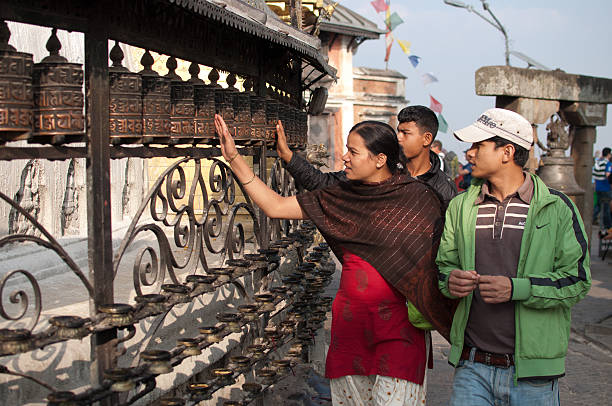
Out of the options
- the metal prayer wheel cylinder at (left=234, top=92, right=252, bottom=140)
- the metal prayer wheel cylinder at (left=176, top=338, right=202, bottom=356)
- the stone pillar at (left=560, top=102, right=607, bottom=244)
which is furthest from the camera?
the stone pillar at (left=560, top=102, right=607, bottom=244)

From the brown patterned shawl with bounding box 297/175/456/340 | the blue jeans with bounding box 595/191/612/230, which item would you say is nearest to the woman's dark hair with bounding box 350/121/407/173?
the brown patterned shawl with bounding box 297/175/456/340

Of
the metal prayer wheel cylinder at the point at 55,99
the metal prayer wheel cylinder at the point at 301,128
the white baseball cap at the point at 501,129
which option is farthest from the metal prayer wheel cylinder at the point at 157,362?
the metal prayer wheel cylinder at the point at 301,128

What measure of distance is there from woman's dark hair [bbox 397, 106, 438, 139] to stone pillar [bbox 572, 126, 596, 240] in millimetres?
9581

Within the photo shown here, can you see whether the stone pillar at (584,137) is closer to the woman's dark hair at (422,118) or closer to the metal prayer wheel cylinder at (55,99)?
the woman's dark hair at (422,118)

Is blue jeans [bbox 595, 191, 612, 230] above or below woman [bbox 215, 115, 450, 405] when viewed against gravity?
below

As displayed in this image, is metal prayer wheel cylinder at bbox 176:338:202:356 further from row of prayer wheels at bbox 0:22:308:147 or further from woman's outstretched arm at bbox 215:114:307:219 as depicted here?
row of prayer wheels at bbox 0:22:308:147

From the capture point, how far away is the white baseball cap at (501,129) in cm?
314

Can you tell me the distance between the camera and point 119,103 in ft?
9.91

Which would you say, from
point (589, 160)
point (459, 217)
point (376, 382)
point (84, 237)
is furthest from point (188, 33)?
point (589, 160)

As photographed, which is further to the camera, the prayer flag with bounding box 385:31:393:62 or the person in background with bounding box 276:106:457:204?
the prayer flag with bounding box 385:31:393:62

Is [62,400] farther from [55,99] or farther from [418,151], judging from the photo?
[418,151]

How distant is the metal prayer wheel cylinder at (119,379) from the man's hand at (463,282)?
131 centimetres

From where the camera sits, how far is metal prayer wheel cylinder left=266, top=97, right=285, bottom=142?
466cm

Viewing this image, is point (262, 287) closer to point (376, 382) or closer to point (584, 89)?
point (376, 382)
